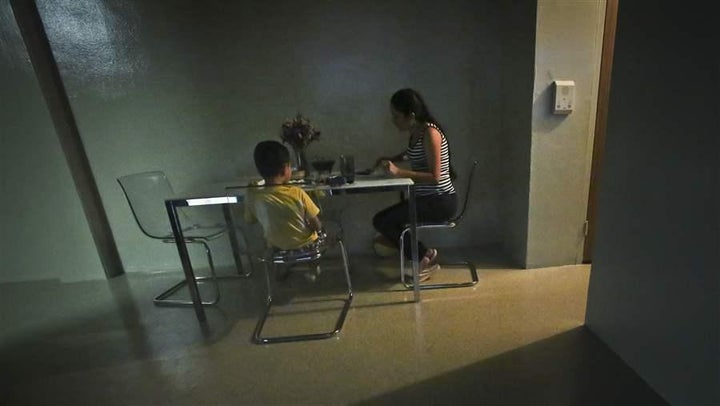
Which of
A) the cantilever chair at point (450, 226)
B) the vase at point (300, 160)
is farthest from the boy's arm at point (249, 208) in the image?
the cantilever chair at point (450, 226)

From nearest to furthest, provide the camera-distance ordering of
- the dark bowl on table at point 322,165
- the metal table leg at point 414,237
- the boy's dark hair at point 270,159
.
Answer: the boy's dark hair at point 270,159
the metal table leg at point 414,237
the dark bowl on table at point 322,165

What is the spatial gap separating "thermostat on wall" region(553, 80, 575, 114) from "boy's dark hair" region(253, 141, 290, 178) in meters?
1.53

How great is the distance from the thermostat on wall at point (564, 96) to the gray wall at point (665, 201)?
565mm

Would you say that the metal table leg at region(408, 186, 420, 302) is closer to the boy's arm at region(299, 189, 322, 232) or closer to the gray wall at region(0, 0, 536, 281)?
the boy's arm at region(299, 189, 322, 232)

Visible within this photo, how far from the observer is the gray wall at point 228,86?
2.13m

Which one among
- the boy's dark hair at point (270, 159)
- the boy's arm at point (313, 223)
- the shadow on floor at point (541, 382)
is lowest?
the shadow on floor at point (541, 382)

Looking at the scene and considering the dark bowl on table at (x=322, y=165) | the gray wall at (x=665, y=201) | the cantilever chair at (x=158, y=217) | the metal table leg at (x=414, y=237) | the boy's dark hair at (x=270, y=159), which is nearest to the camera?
the gray wall at (x=665, y=201)

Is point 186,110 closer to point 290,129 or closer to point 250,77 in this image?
point 250,77

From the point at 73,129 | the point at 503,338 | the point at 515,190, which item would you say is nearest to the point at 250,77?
the point at 73,129

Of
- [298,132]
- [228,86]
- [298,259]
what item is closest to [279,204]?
[298,259]

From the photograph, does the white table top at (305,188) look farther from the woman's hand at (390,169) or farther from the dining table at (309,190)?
the woman's hand at (390,169)

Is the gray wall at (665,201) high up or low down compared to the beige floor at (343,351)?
up

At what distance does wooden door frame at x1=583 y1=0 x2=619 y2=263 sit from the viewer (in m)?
1.77

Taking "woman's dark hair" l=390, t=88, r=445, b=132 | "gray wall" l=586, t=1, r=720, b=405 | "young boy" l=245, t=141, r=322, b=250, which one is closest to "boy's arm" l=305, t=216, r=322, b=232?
"young boy" l=245, t=141, r=322, b=250
